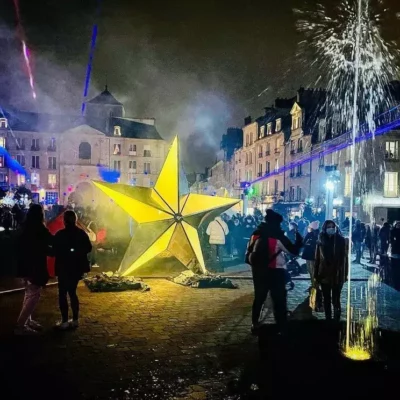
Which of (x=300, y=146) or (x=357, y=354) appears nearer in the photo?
(x=357, y=354)

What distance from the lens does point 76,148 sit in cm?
6538

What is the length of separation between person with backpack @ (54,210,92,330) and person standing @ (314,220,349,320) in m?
3.78

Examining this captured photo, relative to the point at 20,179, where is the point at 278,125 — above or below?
above

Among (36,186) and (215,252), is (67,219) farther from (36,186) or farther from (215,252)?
(36,186)

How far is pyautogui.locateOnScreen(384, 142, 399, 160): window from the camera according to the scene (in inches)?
1282

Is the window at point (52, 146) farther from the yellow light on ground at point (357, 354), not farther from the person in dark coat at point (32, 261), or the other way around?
the yellow light on ground at point (357, 354)

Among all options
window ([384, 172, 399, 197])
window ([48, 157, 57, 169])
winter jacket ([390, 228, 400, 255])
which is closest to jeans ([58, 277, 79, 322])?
winter jacket ([390, 228, 400, 255])

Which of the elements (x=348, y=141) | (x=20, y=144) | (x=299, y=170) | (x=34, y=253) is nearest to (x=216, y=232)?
(x=34, y=253)

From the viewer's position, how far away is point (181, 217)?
429 inches

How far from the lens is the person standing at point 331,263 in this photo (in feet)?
21.8

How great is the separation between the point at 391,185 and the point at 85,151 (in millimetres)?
47775

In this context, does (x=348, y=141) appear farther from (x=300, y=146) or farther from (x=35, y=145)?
(x=35, y=145)

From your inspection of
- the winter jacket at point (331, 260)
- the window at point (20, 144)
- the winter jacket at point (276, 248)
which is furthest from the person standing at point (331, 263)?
the window at point (20, 144)

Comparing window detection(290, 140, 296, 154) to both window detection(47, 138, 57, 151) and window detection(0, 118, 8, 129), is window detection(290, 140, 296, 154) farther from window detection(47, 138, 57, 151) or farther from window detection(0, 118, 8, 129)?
window detection(0, 118, 8, 129)
